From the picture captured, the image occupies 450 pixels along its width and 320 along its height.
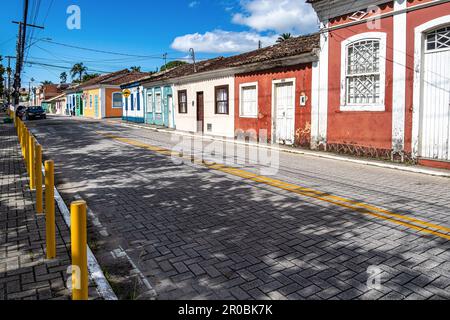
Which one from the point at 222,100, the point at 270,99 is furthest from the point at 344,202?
the point at 222,100

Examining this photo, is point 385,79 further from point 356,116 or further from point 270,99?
point 270,99

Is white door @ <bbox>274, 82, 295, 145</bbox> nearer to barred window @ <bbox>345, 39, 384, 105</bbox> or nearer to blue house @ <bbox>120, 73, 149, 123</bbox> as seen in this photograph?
barred window @ <bbox>345, 39, 384, 105</bbox>

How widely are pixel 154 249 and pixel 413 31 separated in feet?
32.3

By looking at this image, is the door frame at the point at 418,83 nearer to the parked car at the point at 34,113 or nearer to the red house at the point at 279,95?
the red house at the point at 279,95

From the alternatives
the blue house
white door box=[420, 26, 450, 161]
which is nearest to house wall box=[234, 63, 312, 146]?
white door box=[420, 26, 450, 161]

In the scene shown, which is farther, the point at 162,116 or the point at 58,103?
the point at 58,103

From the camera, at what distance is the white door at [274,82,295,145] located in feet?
51.6

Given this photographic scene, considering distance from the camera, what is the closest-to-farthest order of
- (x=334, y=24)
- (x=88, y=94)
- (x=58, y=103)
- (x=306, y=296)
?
(x=306, y=296)
(x=334, y=24)
(x=88, y=94)
(x=58, y=103)

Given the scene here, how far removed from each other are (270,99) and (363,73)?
512 centimetres

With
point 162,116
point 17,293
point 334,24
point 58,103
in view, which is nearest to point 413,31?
point 334,24

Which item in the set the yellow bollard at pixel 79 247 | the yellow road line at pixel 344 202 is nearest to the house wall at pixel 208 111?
the yellow road line at pixel 344 202

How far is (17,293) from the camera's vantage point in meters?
3.49

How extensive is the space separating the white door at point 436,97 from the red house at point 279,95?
440 cm

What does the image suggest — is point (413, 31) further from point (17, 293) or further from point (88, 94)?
point (88, 94)
